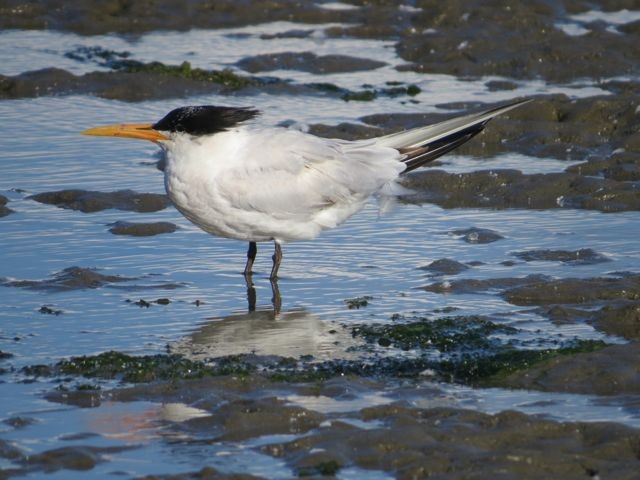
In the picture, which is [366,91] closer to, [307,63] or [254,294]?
[307,63]

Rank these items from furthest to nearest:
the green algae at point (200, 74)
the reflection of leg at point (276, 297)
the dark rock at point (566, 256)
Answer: the green algae at point (200, 74), the dark rock at point (566, 256), the reflection of leg at point (276, 297)

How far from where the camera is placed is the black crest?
24.1 ft

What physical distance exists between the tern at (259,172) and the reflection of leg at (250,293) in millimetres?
68

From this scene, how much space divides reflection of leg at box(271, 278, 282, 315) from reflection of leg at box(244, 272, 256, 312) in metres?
0.11

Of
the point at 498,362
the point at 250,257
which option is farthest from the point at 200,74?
the point at 498,362

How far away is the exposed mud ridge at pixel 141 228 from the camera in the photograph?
845 cm

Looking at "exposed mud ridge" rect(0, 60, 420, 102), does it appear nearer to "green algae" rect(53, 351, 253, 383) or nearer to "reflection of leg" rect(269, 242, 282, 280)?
"reflection of leg" rect(269, 242, 282, 280)

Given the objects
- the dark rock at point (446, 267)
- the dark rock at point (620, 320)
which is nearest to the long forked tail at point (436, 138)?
the dark rock at point (446, 267)

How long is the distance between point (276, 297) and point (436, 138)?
1.51 meters

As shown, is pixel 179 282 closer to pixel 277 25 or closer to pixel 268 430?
pixel 268 430

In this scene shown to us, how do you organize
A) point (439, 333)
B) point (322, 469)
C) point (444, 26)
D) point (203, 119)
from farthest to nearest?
point (444, 26), point (203, 119), point (439, 333), point (322, 469)

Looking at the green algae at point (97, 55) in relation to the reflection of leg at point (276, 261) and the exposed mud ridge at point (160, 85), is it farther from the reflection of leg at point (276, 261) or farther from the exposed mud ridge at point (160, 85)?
the reflection of leg at point (276, 261)

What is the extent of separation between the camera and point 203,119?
734cm

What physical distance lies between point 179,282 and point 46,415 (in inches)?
85.1
